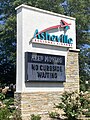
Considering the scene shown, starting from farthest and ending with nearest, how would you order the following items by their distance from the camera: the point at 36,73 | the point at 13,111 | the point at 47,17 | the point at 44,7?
the point at 44,7, the point at 47,17, the point at 36,73, the point at 13,111

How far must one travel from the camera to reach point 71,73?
12922mm

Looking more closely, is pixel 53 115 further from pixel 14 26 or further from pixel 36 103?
pixel 14 26

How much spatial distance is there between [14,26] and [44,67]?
38.2 feet

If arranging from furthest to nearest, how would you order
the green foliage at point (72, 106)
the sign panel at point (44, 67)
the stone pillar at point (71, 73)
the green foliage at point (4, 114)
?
the stone pillar at point (71, 73) → the sign panel at point (44, 67) → the green foliage at point (72, 106) → the green foliage at point (4, 114)

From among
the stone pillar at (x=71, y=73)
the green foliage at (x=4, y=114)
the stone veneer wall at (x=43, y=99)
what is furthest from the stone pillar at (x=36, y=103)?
the green foliage at (x=4, y=114)

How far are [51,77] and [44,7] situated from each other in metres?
12.1

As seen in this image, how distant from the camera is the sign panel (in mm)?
11211

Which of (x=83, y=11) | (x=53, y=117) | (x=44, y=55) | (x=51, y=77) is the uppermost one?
(x=83, y=11)

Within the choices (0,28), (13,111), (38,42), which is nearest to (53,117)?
(13,111)

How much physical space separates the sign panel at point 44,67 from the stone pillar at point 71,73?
411mm

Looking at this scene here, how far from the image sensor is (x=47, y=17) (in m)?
12.4

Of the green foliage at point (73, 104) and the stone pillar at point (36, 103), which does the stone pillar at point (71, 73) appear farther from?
the green foliage at point (73, 104)

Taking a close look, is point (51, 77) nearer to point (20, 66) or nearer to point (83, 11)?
point (20, 66)

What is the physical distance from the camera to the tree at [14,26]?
75.4ft
